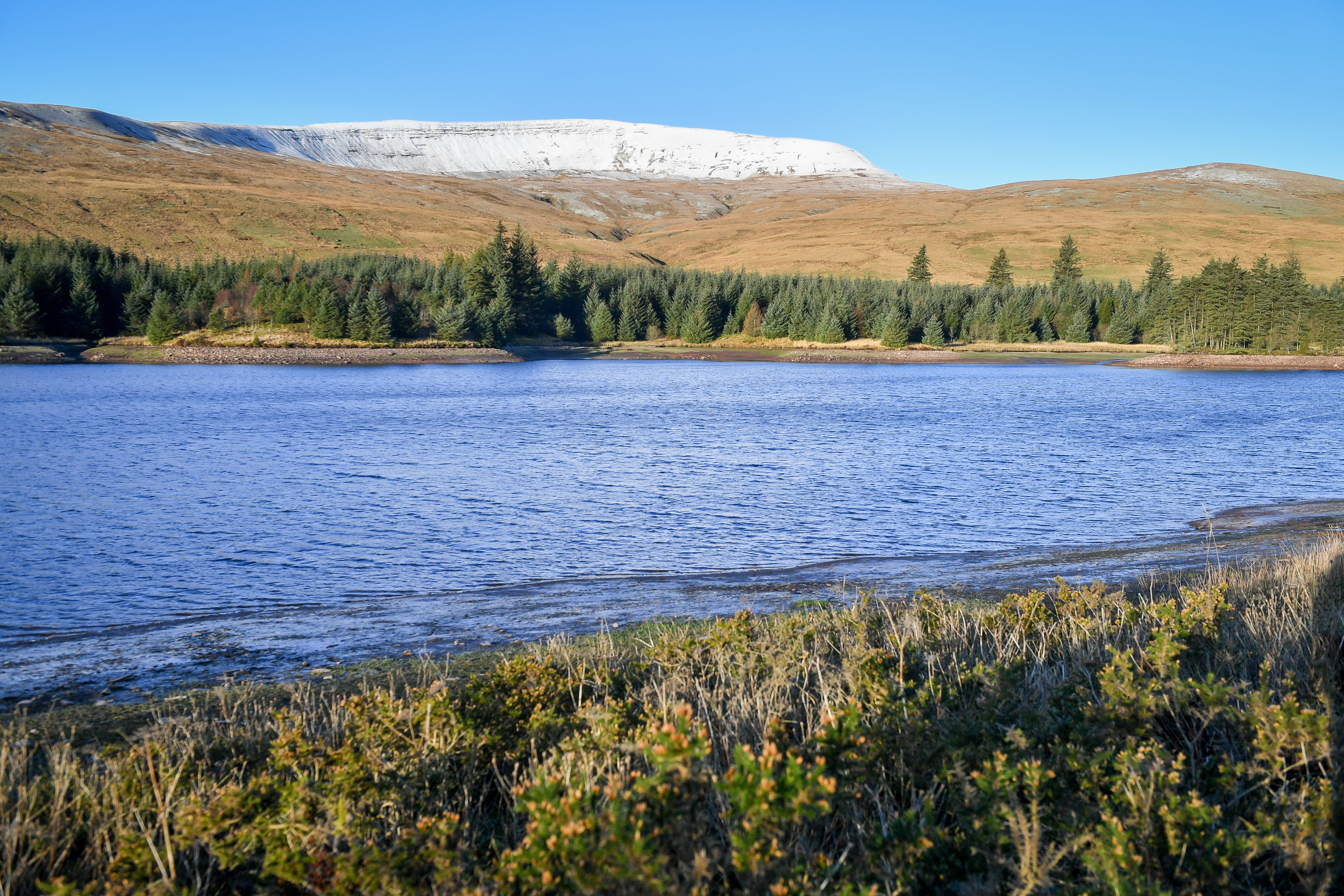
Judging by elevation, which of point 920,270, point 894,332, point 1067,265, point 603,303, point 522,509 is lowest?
point 522,509

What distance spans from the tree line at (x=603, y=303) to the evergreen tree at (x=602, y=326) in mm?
227

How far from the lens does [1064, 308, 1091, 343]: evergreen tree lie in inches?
4109

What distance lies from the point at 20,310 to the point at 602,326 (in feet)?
168

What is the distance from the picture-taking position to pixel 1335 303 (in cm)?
8344

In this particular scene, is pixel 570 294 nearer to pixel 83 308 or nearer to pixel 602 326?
pixel 602 326

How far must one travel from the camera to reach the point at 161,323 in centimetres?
7488

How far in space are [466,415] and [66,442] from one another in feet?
46.9

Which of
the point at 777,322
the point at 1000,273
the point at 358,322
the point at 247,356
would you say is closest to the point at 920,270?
the point at 1000,273

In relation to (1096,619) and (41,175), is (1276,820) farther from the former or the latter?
(41,175)

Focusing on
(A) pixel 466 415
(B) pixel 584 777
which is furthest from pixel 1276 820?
(A) pixel 466 415

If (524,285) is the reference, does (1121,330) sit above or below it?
below

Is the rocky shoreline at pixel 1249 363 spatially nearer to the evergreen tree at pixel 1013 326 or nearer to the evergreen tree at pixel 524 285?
the evergreen tree at pixel 1013 326

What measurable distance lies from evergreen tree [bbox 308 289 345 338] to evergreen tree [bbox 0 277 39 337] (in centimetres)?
2110

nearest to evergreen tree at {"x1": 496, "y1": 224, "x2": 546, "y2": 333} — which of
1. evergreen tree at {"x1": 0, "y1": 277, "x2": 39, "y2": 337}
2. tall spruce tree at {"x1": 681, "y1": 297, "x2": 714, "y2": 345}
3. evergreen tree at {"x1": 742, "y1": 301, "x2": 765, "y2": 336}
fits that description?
tall spruce tree at {"x1": 681, "y1": 297, "x2": 714, "y2": 345}
